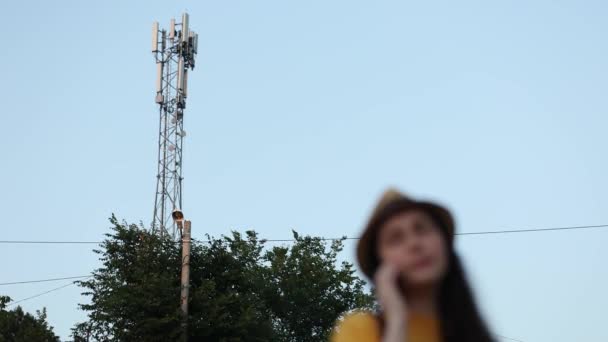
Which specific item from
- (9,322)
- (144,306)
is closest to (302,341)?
(144,306)

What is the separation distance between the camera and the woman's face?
6.12 feet

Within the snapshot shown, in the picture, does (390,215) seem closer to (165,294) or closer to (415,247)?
(415,247)

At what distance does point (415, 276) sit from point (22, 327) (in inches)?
1950

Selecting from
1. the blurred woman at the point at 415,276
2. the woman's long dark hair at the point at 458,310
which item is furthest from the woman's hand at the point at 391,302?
the woman's long dark hair at the point at 458,310

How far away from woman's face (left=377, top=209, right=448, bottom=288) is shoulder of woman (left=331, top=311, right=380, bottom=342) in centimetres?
14

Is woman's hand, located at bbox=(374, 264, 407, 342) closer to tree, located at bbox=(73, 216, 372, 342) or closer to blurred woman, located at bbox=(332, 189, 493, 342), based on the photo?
blurred woman, located at bbox=(332, 189, 493, 342)

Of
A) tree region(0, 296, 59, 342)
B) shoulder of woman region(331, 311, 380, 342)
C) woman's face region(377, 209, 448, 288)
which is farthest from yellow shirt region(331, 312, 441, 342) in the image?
tree region(0, 296, 59, 342)

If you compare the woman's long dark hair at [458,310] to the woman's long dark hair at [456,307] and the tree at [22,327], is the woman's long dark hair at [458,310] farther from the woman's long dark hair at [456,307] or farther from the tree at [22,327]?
the tree at [22,327]

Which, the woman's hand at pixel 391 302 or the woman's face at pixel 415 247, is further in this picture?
the woman's face at pixel 415 247

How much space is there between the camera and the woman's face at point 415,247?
1865 mm

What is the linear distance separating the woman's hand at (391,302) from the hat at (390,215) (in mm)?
81

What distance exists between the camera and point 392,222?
1895mm

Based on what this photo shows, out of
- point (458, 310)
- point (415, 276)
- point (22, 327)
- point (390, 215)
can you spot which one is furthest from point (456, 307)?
point (22, 327)

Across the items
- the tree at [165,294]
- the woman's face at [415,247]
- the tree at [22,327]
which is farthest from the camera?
the tree at [22,327]
